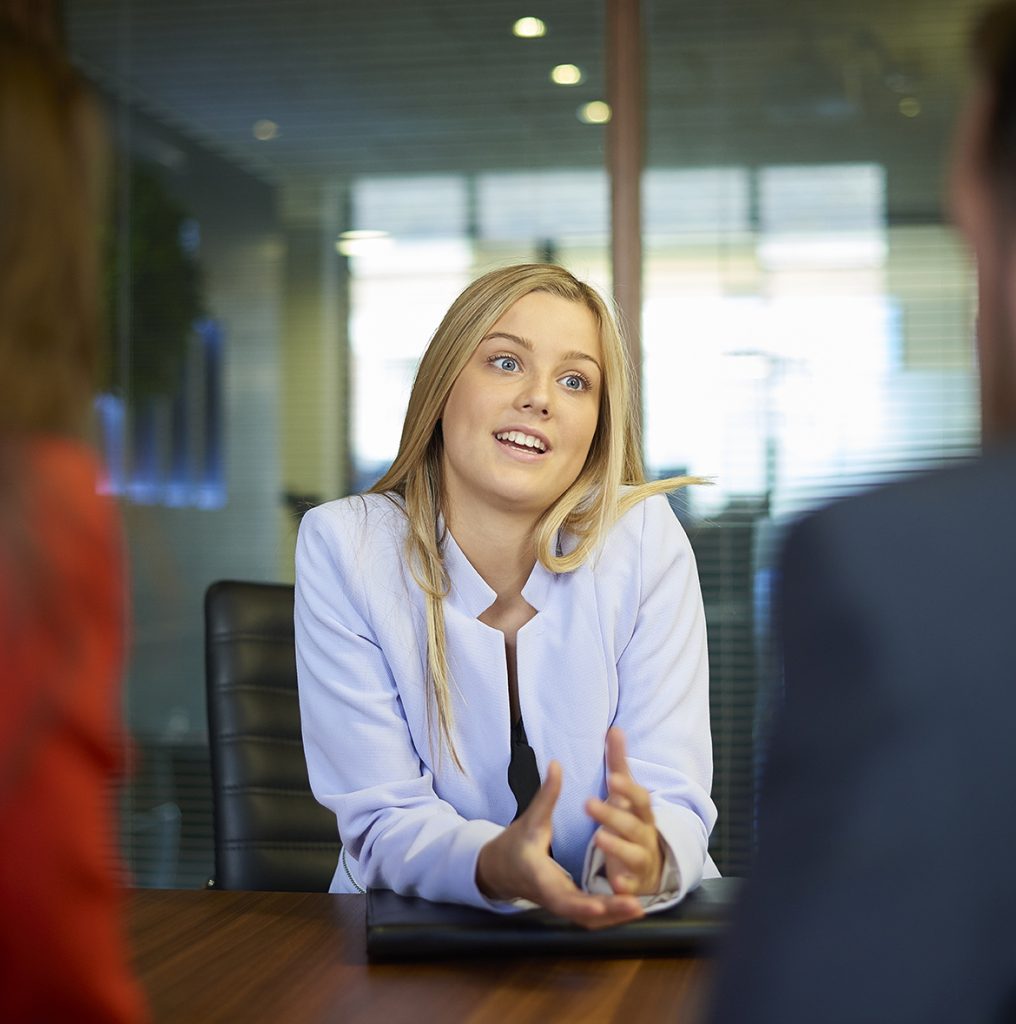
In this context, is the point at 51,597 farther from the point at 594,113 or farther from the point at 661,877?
the point at 594,113

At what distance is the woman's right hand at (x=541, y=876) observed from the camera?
122 cm

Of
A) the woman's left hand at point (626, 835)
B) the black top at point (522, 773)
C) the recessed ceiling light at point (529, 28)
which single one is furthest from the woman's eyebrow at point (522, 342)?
the recessed ceiling light at point (529, 28)

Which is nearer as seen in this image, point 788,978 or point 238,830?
point 788,978

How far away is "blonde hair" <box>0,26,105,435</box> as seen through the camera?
0.72m

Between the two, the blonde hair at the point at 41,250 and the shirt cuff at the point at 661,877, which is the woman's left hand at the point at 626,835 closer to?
the shirt cuff at the point at 661,877

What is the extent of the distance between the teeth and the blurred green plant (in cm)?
191

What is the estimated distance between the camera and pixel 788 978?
0.55 meters

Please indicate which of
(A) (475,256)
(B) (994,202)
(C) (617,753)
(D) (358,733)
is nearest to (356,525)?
(D) (358,733)

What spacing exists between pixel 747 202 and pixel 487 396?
1.72 m

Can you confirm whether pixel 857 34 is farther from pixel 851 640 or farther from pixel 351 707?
pixel 851 640

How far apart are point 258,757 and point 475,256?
5.80ft

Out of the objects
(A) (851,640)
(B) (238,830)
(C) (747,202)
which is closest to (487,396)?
(B) (238,830)

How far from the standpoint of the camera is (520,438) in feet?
6.11

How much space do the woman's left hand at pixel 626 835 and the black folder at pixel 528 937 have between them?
53mm
